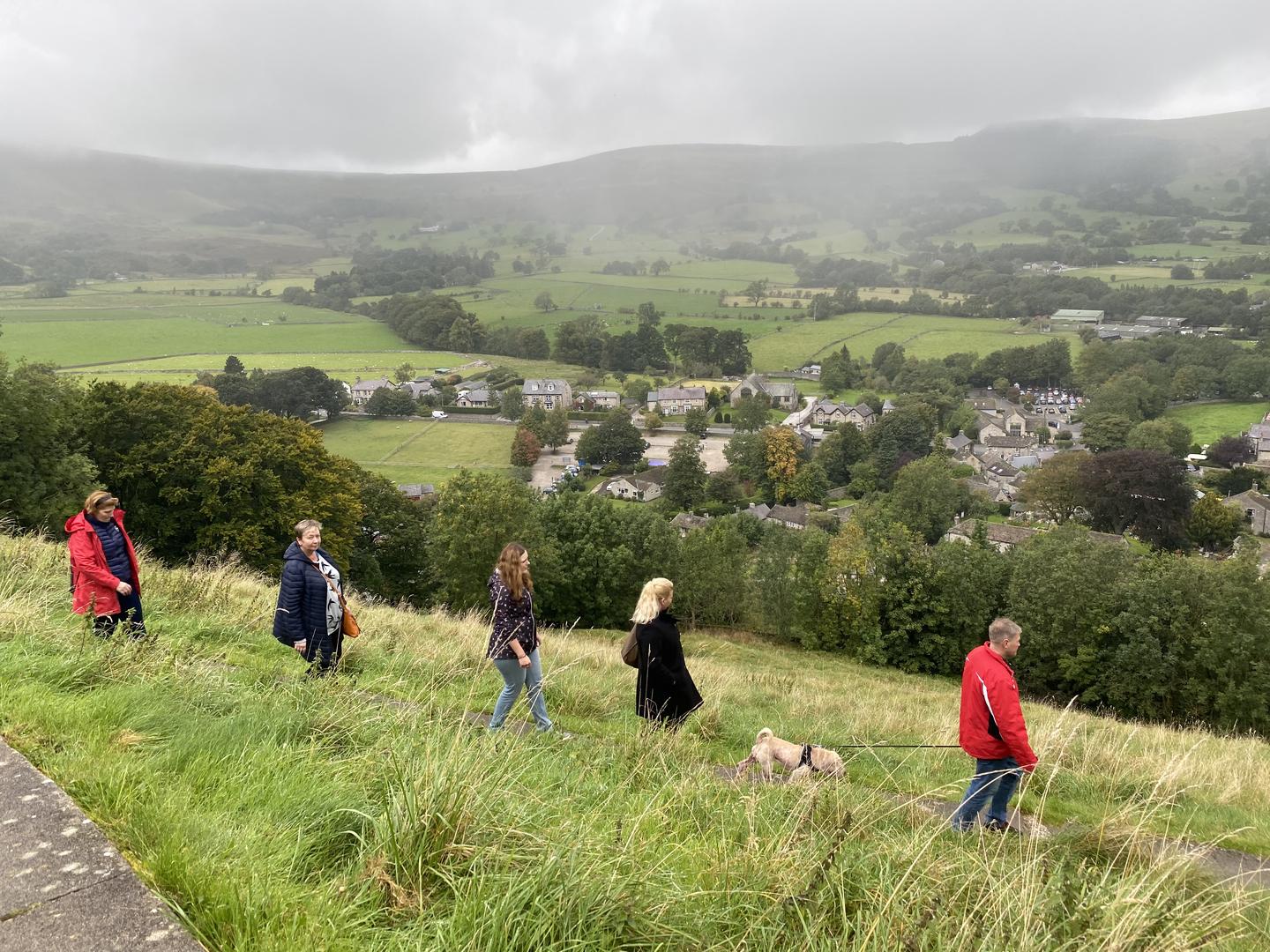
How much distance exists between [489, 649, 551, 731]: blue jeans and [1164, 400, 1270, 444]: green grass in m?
90.4

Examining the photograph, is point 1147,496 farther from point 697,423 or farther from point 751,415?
point 697,423

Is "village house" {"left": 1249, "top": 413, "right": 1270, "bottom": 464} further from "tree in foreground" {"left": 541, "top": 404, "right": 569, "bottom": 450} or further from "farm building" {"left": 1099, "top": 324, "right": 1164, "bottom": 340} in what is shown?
"tree in foreground" {"left": 541, "top": 404, "right": 569, "bottom": 450}

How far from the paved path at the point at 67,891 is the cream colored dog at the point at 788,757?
4157 mm

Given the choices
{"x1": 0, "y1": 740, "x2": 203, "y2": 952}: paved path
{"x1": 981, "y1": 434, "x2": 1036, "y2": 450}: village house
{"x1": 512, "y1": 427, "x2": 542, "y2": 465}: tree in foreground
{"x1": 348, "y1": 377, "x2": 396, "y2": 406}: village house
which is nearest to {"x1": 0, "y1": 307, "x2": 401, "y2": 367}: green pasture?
{"x1": 348, "y1": 377, "x2": 396, "y2": 406}: village house

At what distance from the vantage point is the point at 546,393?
88.2m

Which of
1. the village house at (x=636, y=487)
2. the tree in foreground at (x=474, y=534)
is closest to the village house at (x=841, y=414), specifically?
the village house at (x=636, y=487)

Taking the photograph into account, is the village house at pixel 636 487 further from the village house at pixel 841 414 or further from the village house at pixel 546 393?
the village house at pixel 841 414

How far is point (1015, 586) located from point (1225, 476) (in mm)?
50368

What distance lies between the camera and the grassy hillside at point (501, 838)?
8.95 ft

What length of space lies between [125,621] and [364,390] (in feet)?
266

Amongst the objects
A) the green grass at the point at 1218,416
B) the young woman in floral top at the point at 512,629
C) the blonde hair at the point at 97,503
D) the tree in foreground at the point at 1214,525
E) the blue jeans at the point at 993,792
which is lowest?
the tree in foreground at the point at 1214,525

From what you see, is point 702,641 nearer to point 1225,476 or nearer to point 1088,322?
point 1225,476

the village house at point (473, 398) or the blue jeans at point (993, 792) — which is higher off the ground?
the blue jeans at point (993, 792)

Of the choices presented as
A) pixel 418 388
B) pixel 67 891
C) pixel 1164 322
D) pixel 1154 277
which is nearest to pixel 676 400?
pixel 418 388
